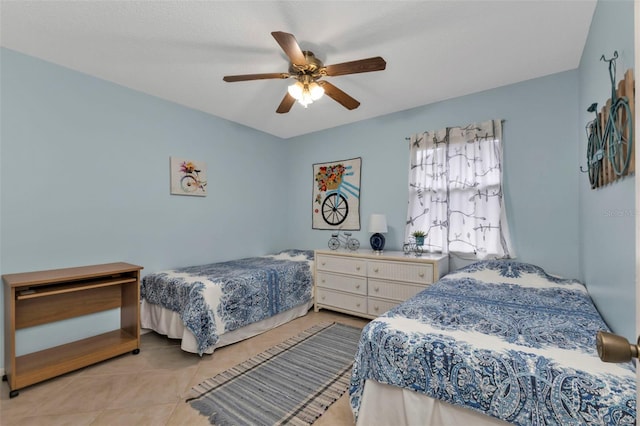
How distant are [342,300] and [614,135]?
109 inches

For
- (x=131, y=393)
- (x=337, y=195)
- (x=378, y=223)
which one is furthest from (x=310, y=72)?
(x=131, y=393)

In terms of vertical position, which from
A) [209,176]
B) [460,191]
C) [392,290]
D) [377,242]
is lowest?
[392,290]

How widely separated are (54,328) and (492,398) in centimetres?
317

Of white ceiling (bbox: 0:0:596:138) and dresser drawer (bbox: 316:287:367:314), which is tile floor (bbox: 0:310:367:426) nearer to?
dresser drawer (bbox: 316:287:367:314)

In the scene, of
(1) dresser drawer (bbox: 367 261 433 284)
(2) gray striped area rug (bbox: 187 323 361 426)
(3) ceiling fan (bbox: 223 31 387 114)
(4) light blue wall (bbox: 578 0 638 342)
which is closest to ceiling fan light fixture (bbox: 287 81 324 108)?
(3) ceiling fan (bbox: 223 31 387 114)

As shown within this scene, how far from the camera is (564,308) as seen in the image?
170 centimetres

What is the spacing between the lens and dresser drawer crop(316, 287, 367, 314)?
3246 millimetres

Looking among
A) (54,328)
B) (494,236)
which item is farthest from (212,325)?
(494,236)

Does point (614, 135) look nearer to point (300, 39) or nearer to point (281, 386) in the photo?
point (300, 39)

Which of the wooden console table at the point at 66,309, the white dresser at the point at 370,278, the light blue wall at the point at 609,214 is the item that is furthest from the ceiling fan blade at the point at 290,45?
the wooden console table at the point at 66,309

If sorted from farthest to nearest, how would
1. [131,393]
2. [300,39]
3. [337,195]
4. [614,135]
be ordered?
[337,195] < [300,39] < [131,393] < [614,135]

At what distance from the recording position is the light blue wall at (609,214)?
114 centimetres

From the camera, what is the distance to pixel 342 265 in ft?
11.1

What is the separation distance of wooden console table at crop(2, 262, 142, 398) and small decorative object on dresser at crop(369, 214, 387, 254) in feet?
8.17
